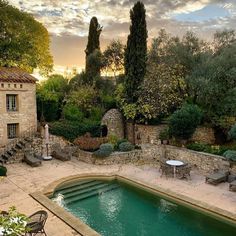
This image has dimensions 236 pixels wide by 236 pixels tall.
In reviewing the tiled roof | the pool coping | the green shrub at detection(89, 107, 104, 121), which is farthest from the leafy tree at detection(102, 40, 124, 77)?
the pool coping

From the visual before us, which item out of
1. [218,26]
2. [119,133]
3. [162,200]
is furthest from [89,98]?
[162,200]

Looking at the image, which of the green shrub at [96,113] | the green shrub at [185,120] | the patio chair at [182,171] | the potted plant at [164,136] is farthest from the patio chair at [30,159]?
the green shrub at [185,120]

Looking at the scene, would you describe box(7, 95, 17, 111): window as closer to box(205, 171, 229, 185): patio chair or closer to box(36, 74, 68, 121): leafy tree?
box(36, 74, 68, 121): leafy tree

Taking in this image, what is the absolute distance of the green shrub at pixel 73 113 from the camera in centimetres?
2530

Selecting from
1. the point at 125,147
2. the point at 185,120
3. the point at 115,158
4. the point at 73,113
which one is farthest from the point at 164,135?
the point at 73,113

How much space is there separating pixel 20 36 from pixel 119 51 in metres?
10.1

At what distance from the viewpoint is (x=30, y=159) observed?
19359 mm

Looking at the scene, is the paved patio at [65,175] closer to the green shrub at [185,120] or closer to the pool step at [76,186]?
the pool step at [76,186]

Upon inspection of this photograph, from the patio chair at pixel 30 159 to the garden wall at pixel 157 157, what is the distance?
10.7 feet

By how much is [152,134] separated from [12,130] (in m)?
11.4

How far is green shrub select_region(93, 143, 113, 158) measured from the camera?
766 inches

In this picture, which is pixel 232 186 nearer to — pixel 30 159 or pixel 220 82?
pixel 220 82

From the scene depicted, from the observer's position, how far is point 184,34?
23.6m

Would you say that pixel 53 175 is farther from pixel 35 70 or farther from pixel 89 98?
pixel 35 70
